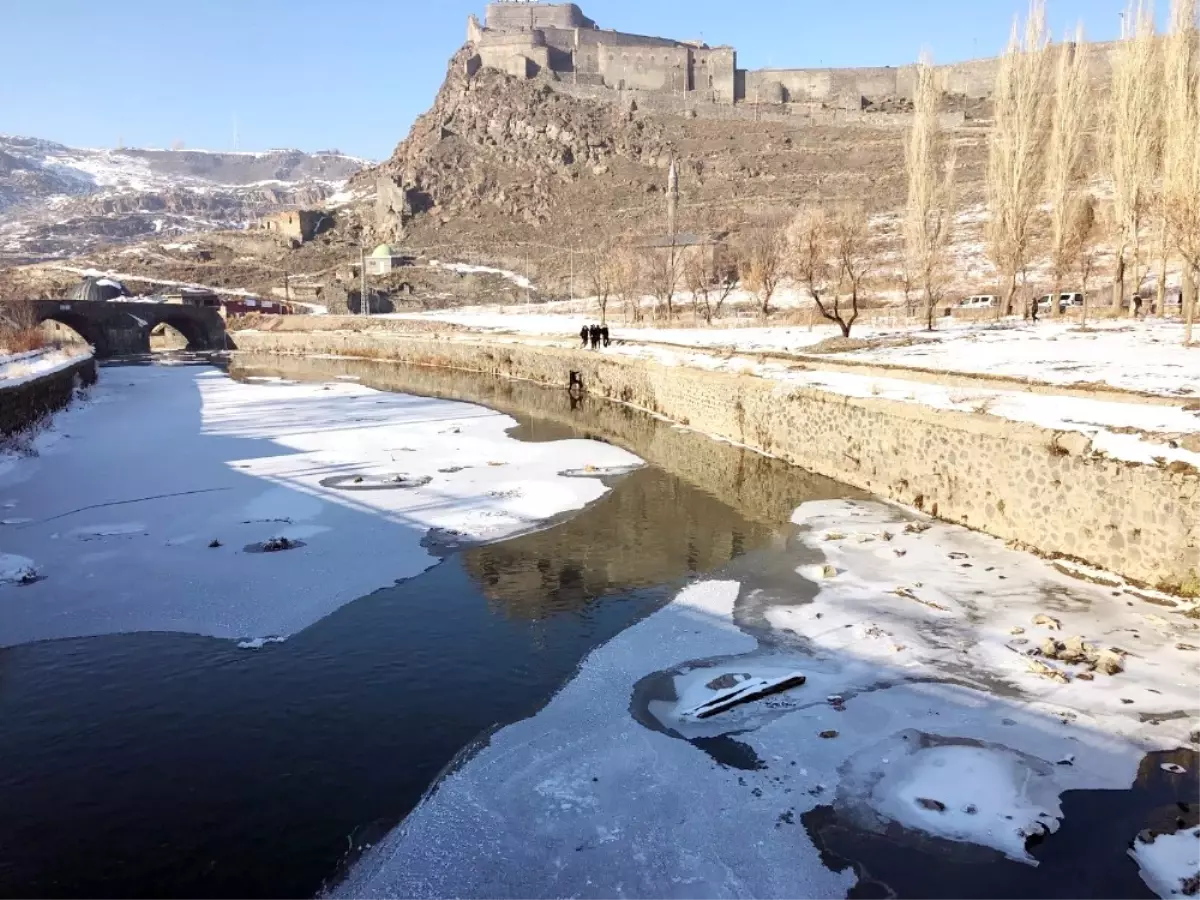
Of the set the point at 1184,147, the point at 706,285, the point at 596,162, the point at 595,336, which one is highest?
the point at 596,162

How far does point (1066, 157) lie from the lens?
31.9 meters

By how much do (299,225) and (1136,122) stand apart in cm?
10760

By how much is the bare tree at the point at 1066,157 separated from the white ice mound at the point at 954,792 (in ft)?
97.2

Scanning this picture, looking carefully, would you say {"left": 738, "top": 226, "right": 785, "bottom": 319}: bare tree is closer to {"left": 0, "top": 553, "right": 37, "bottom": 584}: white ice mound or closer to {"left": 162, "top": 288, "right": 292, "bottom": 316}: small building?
{"left": 0, "top": 553, "right": 37, "bottom": 584}: white ice mound

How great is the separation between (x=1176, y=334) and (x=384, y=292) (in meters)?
71.6

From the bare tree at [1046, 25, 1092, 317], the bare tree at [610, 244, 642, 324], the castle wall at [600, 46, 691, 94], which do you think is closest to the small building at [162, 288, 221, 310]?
the bare tree at [610, 244, 642, 324]

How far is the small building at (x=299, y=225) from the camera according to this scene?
4564 inches

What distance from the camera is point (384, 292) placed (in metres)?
83.2

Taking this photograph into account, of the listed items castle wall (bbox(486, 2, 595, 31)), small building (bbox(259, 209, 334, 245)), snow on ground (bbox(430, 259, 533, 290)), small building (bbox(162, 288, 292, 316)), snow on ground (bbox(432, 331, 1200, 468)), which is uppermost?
castle wall (bbox(486, 2, 595, 31))

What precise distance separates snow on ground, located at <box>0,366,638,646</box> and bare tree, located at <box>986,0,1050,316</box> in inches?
780

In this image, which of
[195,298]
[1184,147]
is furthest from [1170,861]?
[195,298]

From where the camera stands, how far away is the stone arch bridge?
61.1 m

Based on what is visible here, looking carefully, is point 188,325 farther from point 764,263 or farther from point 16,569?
point 16,569

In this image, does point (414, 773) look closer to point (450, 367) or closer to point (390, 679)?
point (390, 679)
